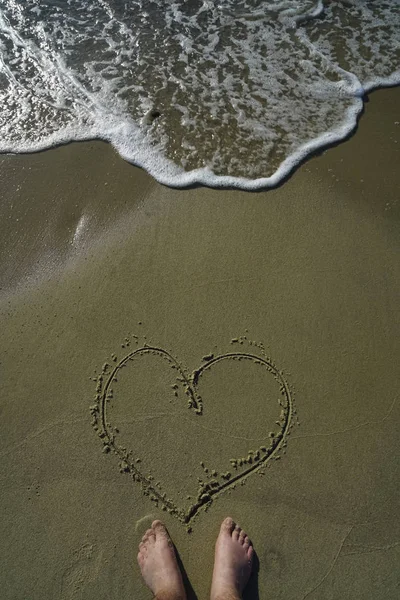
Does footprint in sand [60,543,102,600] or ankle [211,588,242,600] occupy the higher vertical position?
footprint in sand [60,543,102,600]

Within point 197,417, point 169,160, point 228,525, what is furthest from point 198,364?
point 169,160

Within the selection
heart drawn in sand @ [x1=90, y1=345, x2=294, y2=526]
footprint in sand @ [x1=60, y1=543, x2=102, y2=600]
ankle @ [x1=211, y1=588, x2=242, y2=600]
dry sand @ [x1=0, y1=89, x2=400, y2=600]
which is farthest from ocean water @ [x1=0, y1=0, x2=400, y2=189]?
ankle @ [x1=211, y1=588, x2=242, y2=600]

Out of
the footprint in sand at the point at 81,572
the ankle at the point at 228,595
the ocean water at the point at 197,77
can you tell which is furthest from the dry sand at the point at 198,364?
the ocean water at the point at 197,77

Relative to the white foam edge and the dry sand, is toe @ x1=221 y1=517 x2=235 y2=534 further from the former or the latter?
the white foam edge

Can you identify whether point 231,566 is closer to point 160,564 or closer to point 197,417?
point 160,564

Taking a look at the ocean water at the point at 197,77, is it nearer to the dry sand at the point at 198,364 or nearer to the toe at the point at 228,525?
the dry sand at the point at 198,364
